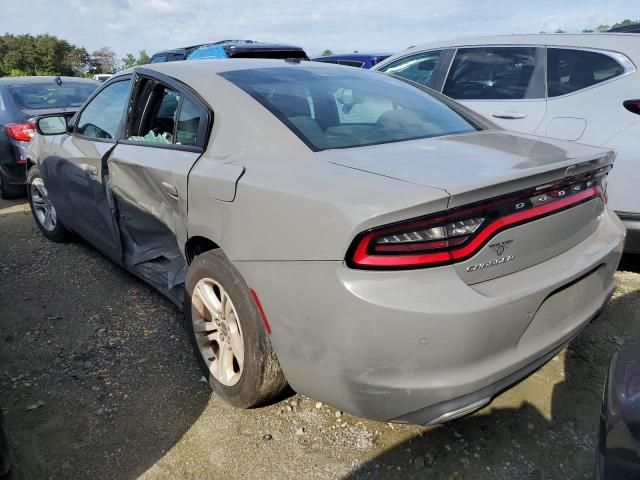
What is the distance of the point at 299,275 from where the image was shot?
1.71 m

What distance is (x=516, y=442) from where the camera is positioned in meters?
2.07

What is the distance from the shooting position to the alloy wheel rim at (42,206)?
4477mm

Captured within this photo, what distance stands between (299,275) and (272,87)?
1166mm

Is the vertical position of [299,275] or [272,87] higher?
[272,87]

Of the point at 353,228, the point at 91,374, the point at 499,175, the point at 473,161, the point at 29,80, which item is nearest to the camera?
the point at 353,228

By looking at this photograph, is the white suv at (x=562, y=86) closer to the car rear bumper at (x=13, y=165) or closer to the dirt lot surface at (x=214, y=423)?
the dirt lot surface at (x=214, y=423)

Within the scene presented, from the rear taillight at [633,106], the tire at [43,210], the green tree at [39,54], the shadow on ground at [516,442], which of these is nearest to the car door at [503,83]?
the rear taillight at [633,106]

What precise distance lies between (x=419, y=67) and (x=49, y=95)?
15.4ft

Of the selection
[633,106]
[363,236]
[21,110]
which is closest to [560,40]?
[633,106]

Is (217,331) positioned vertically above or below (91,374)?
above

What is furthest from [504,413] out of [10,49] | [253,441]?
[10,49]

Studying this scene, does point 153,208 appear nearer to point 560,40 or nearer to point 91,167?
point 91,167

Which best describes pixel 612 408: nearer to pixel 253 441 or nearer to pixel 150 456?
pixel 253 441

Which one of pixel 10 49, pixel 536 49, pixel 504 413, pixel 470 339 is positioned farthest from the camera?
pixel 10 49
